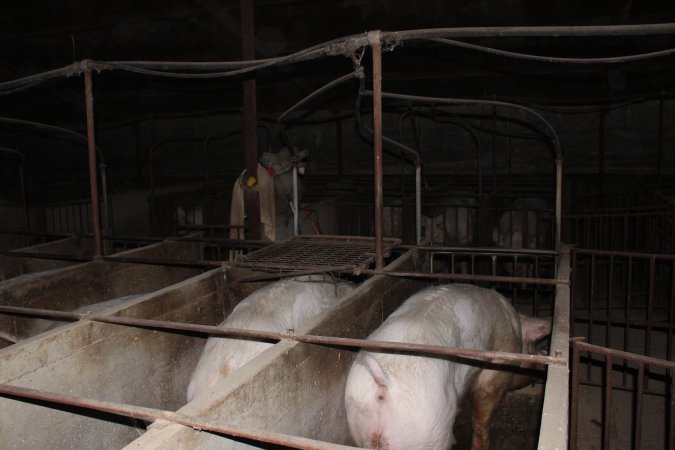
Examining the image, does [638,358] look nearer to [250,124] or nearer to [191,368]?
[191,368]

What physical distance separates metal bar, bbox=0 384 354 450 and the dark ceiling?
17.4 feet

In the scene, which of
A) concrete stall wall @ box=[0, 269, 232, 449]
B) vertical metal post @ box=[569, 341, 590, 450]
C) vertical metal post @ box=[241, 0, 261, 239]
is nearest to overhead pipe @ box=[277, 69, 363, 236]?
concrete stall wall @ box=[0, 269, 232, 449]

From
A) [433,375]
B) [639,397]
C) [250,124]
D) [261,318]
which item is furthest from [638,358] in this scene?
[250,124]

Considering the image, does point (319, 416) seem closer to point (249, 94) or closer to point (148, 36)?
point (249, 94)

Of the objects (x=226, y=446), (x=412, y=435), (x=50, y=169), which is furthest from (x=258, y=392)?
(x=50, y=169)

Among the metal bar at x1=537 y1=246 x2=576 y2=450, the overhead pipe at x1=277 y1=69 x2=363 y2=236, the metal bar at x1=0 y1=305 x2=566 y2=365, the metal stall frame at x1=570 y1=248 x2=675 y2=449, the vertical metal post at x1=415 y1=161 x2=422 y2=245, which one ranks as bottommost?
the metal stall frame at x1=570 y1=248 x2=675 y2=449

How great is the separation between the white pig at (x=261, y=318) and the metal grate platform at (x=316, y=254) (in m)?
0.15

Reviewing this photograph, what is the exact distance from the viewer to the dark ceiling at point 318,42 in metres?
6.80

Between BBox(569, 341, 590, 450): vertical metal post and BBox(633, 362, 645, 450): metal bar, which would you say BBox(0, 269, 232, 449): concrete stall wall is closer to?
BBox(569, 341, 590, 450): vertical metal post

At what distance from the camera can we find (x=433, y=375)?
2775 millimetres

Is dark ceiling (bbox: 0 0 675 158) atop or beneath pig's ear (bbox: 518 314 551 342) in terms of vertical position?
atop

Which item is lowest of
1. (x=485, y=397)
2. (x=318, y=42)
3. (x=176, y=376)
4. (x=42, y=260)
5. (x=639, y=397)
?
(x=485, y=397)

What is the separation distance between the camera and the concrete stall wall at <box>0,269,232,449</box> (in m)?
2.68

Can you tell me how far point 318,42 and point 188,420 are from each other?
6724 millimetres
